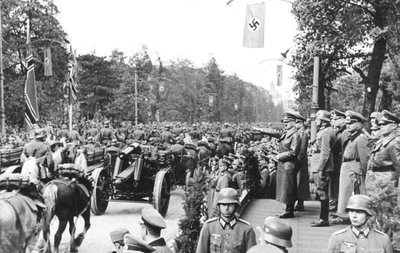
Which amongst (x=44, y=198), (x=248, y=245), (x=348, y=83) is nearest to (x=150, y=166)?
(x=44, y=198)

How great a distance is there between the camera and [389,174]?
7234 mm

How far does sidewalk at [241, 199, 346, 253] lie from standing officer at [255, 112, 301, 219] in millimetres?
345

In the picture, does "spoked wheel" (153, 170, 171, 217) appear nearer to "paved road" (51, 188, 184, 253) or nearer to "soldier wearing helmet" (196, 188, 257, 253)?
"paved road" (51, 188, 184, 253)

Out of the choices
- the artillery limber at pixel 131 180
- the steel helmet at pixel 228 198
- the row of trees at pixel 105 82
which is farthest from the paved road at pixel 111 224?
the row of trees at pixel 105 82

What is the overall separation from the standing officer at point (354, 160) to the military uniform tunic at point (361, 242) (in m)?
3.53

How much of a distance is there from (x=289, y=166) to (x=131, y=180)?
5373mm

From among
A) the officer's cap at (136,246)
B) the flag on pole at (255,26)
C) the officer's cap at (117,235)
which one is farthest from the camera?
the flag on pole at (255,26)

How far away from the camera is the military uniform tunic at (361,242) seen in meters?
4.61

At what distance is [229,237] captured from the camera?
5117 millimetres

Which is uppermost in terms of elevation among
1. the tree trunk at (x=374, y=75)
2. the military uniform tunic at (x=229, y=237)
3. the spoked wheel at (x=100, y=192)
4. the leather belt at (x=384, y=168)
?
the tree trunk at (x=374, y=75)

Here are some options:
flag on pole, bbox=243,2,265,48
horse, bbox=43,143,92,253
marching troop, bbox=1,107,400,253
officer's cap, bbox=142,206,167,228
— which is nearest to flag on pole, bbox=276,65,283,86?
marching troop, bbox=1,107,400,253

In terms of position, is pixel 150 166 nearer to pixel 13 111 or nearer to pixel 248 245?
pixel 248 245

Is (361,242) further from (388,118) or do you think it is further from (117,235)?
(388,118)

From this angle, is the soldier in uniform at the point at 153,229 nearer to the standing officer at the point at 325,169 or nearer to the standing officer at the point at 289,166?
the standing officer at the point at 325,169
